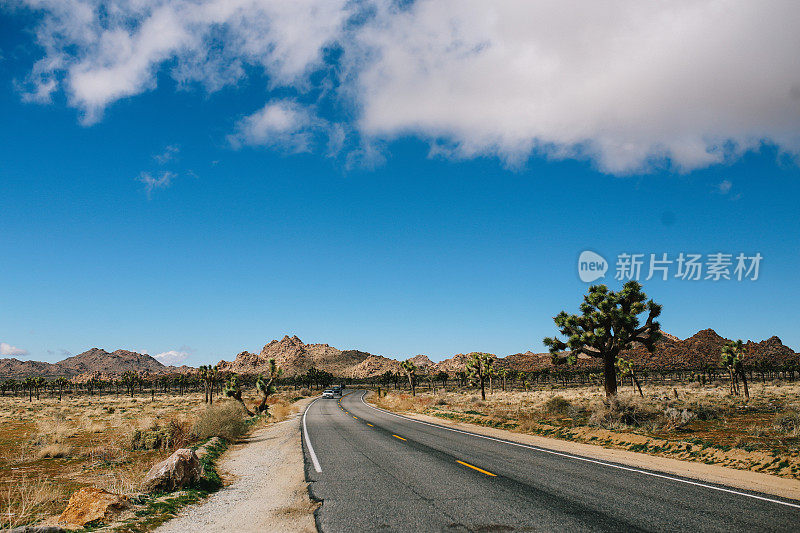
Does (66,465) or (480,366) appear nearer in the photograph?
(66,465)

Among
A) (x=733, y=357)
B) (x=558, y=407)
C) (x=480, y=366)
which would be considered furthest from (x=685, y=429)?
(x=480, y=366)

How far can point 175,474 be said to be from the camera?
33.9 ft

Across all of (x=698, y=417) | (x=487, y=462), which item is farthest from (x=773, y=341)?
(x=487, y=462)

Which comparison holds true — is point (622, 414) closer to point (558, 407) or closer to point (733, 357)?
point (558, 407)

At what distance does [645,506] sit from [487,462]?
5.13 meters

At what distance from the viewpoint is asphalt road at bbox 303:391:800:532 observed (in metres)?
6.82

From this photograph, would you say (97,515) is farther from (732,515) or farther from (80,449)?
(80,449)

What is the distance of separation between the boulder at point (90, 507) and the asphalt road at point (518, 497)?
12.0 ft

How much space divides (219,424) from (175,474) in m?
11.3

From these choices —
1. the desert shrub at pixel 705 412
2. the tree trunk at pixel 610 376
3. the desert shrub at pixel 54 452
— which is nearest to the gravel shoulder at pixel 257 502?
the desert shrub at pixel 54 452

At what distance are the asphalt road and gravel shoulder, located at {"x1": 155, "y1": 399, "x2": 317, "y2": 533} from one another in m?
0.42

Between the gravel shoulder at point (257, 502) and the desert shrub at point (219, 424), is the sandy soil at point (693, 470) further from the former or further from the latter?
the desert shrub at point (219, 424)

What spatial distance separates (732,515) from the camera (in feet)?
A: 23.5

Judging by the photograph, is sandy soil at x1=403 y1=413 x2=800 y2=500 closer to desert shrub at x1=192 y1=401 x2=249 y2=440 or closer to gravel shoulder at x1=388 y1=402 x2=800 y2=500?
gravel shoulder at x1=388 y1=402 x2=800 y2=500
